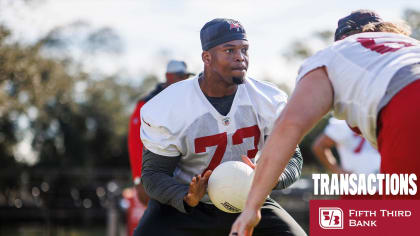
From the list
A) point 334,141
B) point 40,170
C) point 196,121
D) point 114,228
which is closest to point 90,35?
point 40,170

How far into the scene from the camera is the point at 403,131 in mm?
2645

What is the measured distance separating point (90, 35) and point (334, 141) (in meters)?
29.4

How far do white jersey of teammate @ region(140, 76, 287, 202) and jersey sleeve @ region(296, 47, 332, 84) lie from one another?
1572mm

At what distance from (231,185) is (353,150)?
14.6 feet

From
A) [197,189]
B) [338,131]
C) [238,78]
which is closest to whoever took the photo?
[197,189]

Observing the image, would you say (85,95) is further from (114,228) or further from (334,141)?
(334,141)

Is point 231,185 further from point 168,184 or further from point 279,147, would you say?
point 279,147

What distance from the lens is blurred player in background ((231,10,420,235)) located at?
2656 mm

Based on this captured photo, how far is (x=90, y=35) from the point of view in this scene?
36000mm

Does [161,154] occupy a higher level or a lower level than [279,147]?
lower

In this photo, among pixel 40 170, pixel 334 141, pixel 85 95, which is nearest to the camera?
pixel 334 141

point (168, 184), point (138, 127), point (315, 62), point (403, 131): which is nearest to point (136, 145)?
point (138, 127)

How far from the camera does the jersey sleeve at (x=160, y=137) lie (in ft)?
14.0

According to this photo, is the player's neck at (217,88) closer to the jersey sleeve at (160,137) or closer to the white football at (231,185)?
the jersey sleeve at (160,137)
